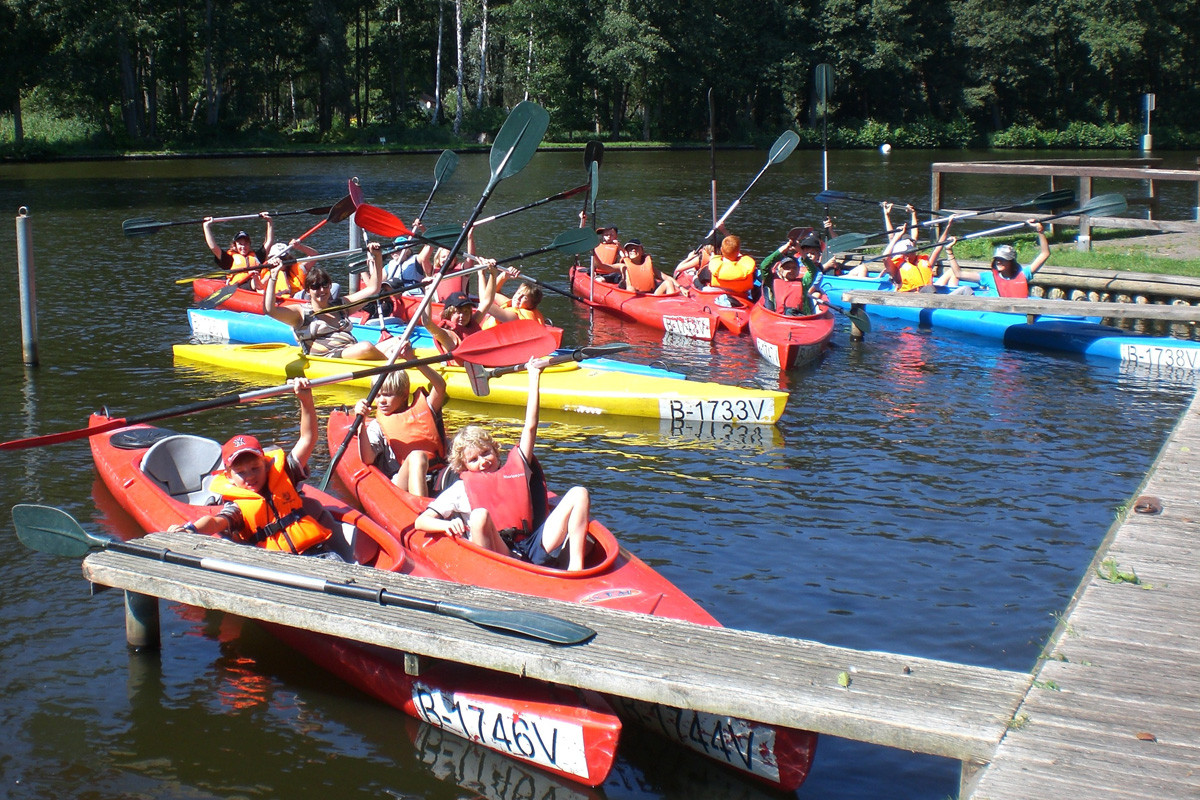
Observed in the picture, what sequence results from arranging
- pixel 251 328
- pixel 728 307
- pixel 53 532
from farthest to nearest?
pixel 728 307
pixel 251 328
pixel 53 532

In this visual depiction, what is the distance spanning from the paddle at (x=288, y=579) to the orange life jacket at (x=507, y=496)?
94 centimetres

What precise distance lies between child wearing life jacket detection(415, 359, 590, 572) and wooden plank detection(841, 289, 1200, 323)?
816 centimetres

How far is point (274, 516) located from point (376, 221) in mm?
4537

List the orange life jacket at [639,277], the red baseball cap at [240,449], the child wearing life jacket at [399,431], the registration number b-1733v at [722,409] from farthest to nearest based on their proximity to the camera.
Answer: the orange life jacket at [639,277] → the registration number b-1733v at [722,409] → the child wearing life jacket at [399,431] → the red baseball cap at [240,449]

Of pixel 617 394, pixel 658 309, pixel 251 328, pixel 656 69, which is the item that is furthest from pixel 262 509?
pixel 656 69

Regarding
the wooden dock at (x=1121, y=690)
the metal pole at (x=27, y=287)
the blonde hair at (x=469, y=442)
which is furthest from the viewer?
the metal pole at (x=27, y=287)

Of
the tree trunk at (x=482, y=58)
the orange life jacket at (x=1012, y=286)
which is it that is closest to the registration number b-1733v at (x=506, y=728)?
the orange life jacket at (x=1012, y=286)

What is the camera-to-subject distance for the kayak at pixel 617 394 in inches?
378

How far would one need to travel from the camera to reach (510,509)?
5848 millimetres

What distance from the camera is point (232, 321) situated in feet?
42.6

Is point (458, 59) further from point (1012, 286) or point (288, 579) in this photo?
point (288, 579)

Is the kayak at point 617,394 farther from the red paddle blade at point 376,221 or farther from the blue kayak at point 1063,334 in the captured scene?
the blue kayak at point 1063,334

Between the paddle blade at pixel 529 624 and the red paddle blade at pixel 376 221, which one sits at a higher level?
the red paddle blade at pixel 376 221

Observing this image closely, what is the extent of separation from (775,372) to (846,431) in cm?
220
